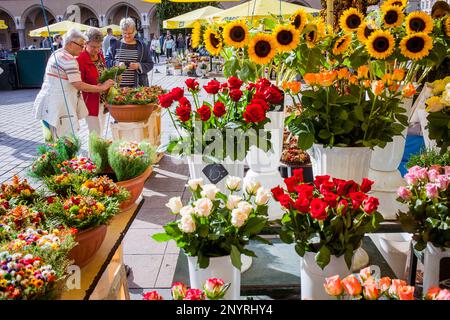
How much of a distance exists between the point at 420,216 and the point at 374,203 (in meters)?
0.29

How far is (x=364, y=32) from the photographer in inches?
80.4

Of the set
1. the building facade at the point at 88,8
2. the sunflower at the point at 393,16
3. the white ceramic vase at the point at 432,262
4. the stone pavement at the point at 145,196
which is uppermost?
the building facade at the point at 88,8

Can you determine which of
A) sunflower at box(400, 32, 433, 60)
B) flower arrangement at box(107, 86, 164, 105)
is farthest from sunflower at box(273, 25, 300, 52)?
flower arrangement at box(107, 86, 164, 105)

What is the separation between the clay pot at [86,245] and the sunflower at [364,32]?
56.1 inches

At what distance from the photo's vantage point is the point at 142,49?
542cm

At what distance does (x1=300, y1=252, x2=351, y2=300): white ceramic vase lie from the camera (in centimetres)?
138

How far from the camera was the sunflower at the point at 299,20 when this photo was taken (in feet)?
7.23

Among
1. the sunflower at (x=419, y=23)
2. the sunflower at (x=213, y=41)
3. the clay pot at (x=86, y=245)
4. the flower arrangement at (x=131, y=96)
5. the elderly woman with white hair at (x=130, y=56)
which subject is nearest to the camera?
the clay pot at (x=86, y=245)

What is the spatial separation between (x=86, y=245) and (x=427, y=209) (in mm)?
1207

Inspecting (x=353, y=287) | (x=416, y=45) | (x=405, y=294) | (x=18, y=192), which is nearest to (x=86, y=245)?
(x=18, y=192)

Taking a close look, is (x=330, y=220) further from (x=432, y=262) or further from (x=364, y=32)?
(x=364, y=32)

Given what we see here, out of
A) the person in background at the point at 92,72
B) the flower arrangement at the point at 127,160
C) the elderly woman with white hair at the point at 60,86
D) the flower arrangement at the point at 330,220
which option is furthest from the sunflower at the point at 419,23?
the person in background at the point at 92,72

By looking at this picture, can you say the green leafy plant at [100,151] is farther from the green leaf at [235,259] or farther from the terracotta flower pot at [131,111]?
the terracotta flower pot at [131,111]
